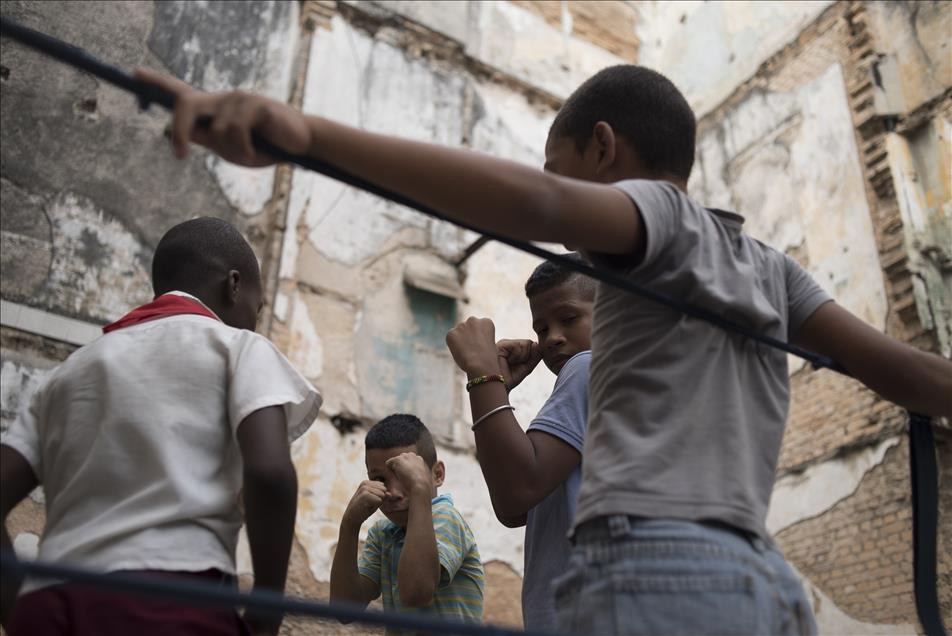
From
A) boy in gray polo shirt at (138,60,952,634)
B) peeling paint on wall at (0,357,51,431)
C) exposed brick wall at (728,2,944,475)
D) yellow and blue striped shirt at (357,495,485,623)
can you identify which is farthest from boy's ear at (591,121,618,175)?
exposed brick wall at (728,2,944,475)

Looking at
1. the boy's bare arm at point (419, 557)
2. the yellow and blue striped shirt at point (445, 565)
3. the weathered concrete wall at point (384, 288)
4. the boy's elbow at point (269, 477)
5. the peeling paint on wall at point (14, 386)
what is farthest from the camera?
the weathered concrete wall at point (384, 288)

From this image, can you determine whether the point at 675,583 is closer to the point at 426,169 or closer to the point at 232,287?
the point at 426,169

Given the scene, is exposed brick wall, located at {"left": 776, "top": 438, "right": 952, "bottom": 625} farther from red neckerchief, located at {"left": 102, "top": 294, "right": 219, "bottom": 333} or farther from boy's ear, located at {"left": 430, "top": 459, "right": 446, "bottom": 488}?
red neckerchief, located at {"left": 102, "top": 294, "right": 219, "bottom": 333}

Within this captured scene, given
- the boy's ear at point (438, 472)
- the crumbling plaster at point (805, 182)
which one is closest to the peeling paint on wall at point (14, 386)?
the boy's ear at point (438, 472)

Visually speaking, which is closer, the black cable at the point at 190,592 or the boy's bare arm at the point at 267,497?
the black cable at the point at 190,592

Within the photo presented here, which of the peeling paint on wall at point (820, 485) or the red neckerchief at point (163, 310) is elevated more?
the peeling paint on wall at point (820, 485)

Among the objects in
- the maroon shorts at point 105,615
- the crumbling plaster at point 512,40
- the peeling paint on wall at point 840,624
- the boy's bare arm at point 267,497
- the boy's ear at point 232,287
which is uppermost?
the crumbling plaster at point 512,40

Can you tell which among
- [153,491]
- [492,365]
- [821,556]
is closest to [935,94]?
[821,556]

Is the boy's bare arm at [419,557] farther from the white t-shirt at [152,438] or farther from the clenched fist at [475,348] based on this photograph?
the white t-shirt at [152,438]

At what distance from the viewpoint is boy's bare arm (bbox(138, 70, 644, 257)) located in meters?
1.11

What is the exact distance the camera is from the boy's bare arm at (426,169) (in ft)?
3.63

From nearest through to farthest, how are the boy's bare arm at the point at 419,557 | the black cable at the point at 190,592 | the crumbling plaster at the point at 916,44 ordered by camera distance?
the black cable at the point at 190,592
the boy's bare arm at the point at 419,557
the crumbling plaster at the point at 916,44

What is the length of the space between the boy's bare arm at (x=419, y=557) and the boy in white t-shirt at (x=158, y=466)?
2.55 feet

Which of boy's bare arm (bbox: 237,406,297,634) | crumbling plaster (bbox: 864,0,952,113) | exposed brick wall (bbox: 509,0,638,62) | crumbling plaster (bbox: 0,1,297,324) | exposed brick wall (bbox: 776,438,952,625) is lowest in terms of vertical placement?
boy's bare arm (bbox: 237,406,297,634)
